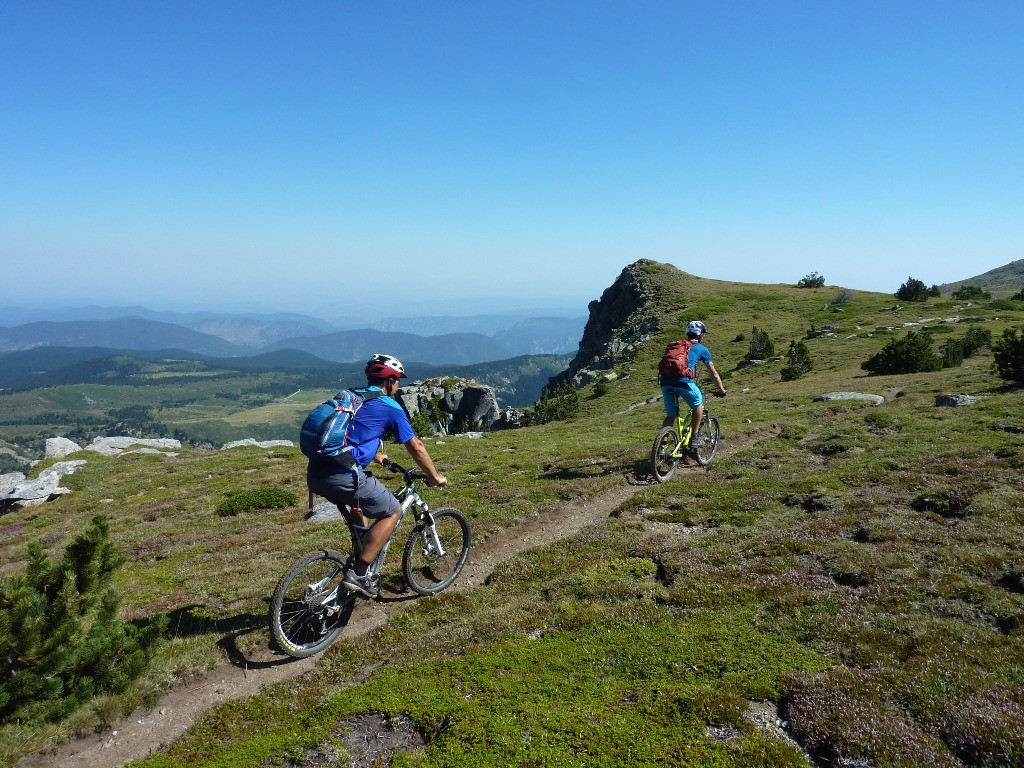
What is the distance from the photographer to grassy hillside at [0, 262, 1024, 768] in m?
6.10

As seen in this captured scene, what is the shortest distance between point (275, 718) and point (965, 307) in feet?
293

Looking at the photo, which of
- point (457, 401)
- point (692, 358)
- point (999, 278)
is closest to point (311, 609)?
point (692, 358)

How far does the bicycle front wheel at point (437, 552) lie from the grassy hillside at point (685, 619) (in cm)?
71

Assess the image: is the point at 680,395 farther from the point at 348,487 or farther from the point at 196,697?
the point at 196,697

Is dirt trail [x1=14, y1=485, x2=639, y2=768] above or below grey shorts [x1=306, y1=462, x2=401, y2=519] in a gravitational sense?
below

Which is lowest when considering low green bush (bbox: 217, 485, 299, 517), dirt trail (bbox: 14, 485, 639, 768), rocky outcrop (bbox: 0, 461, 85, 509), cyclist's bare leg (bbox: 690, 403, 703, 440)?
rocky outcrop (bbox: 0, 461, 85, 509)

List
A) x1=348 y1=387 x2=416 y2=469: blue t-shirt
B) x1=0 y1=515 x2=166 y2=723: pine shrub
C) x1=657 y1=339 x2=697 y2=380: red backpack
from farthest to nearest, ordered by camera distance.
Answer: x1=657 y1=339 x2=697 y2=380: red backpack → x1=348 y1=387 x2=416 y2=469: blue t-shirt → x1=0 y1=515 x2=166 y2=723: pine shrub

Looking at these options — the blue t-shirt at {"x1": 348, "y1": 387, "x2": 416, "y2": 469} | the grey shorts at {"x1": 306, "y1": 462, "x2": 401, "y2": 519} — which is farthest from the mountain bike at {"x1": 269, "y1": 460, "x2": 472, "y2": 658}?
the blue t-shirt at {"x1": 348, "y1": 387, "x2": 416, "y2": 469}

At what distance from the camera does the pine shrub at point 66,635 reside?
6.25m

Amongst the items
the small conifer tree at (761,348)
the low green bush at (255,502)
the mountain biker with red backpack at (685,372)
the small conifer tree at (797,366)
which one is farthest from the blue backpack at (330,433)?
the small conifer tree at (761,348)

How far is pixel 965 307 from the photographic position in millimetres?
66938

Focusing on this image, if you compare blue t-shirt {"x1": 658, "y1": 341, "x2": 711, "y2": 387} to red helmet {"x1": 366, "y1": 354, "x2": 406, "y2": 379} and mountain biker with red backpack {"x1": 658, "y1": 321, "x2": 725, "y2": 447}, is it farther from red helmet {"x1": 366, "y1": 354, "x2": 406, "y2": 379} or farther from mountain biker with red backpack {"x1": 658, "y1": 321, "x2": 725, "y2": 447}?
red helmet {"x1": 366, "y1": 354, "x2": 406, "y2": 379}

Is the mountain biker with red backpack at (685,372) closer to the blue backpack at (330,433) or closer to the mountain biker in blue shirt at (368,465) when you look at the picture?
the mountain biker in blue shirt at (368,465)

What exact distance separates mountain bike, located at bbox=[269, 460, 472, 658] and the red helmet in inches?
74.5
